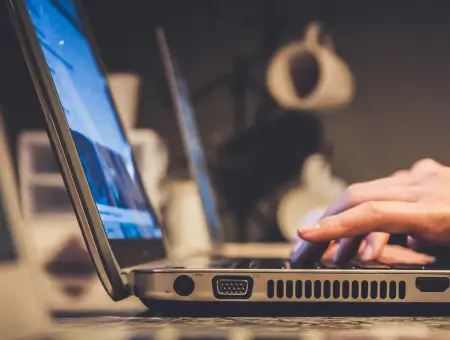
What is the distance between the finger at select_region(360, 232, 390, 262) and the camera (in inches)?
37.7

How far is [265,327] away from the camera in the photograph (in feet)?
1.99

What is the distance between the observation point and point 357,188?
0.91m

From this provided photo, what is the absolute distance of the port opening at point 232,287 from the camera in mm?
665

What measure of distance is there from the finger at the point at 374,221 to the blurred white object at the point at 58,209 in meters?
1.93

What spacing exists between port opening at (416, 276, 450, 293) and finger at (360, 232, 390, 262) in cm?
28

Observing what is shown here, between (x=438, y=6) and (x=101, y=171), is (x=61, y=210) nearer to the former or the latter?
(x=438, y=6)

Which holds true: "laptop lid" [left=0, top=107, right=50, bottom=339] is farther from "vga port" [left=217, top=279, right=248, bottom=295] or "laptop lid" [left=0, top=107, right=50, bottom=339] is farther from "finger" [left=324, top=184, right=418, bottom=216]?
"finger" [left=324, top=184, right=418, bottom=216]

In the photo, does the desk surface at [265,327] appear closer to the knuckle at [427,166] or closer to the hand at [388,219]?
the hand at [388,219]

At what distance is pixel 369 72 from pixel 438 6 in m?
0.40

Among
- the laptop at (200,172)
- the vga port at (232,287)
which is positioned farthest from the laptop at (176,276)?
the laptop at (200,172)

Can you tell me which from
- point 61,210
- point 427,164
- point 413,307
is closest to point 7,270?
point 413,307

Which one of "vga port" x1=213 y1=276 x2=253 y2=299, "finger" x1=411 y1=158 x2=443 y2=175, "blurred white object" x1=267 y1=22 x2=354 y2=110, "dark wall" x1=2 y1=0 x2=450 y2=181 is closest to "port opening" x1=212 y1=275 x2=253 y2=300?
"vga port" x1=213 y1=276 x2=253 y2=299

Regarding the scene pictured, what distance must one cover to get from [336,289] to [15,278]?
323 millimetres

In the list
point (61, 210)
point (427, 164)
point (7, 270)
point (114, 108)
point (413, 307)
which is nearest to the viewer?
point (7, 270)
